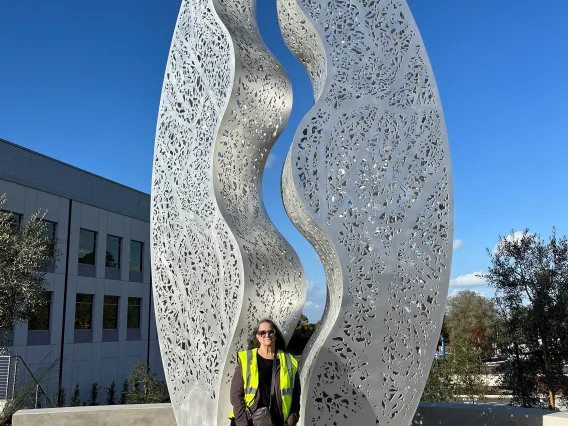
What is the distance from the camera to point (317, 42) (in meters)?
6.13

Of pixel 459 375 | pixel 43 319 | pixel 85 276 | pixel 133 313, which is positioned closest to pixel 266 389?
pixel 459 375

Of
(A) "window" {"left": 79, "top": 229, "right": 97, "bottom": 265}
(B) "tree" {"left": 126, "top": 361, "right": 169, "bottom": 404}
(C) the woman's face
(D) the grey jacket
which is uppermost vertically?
(A) "window" {"left": 79, "top": 229, "right": 97, "bottom": 265}

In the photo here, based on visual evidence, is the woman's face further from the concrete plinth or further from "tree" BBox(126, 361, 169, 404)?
"tree" BBox(126, 361, 169, 404)

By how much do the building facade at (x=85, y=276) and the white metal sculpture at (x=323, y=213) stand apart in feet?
42.9

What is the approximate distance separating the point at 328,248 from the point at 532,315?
697 cm

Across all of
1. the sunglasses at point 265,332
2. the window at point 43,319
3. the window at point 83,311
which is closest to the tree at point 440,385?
the sunglasses at point 265,332

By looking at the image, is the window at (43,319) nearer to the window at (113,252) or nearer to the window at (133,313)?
the window at (113,252)

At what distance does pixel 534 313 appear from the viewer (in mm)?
11125

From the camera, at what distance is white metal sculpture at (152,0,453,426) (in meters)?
5.55

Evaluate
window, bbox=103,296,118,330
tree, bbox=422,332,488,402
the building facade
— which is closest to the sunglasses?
tree, bbox=422,332,488,402

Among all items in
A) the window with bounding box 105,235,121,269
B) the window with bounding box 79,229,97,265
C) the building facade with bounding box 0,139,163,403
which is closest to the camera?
the building facade with bounding box 0,139,163,403

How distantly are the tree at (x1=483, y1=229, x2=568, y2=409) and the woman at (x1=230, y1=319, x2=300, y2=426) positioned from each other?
7.90 meters

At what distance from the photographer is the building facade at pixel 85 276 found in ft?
62.5

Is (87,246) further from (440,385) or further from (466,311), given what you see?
(466,311)
